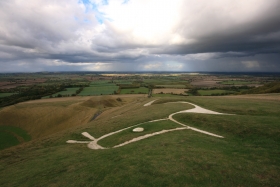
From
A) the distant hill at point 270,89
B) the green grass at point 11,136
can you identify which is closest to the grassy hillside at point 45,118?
the green grass at point 11,136

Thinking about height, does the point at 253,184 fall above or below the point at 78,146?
above

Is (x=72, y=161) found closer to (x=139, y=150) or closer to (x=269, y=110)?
(x=139, y=150)

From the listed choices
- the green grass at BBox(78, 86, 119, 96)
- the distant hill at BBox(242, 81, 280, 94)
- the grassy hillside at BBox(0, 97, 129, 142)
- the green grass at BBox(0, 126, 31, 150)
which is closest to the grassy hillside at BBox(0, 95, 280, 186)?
the green grass at BBox(0, 126, 31, 150)

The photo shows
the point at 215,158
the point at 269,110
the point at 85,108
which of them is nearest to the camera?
the point at 215,158

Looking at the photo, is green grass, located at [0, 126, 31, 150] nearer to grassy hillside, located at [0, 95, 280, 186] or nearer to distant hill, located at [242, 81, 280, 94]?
grassy hillside, located at [0, 95, 280, 186]

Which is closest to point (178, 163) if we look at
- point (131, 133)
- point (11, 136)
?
point (131, 133)

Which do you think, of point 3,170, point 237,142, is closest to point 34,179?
point 3,170

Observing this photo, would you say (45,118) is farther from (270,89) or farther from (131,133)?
(270,89)

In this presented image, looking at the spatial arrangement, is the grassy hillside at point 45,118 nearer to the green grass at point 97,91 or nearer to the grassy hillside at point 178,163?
the grassy hillside at point 178,163
